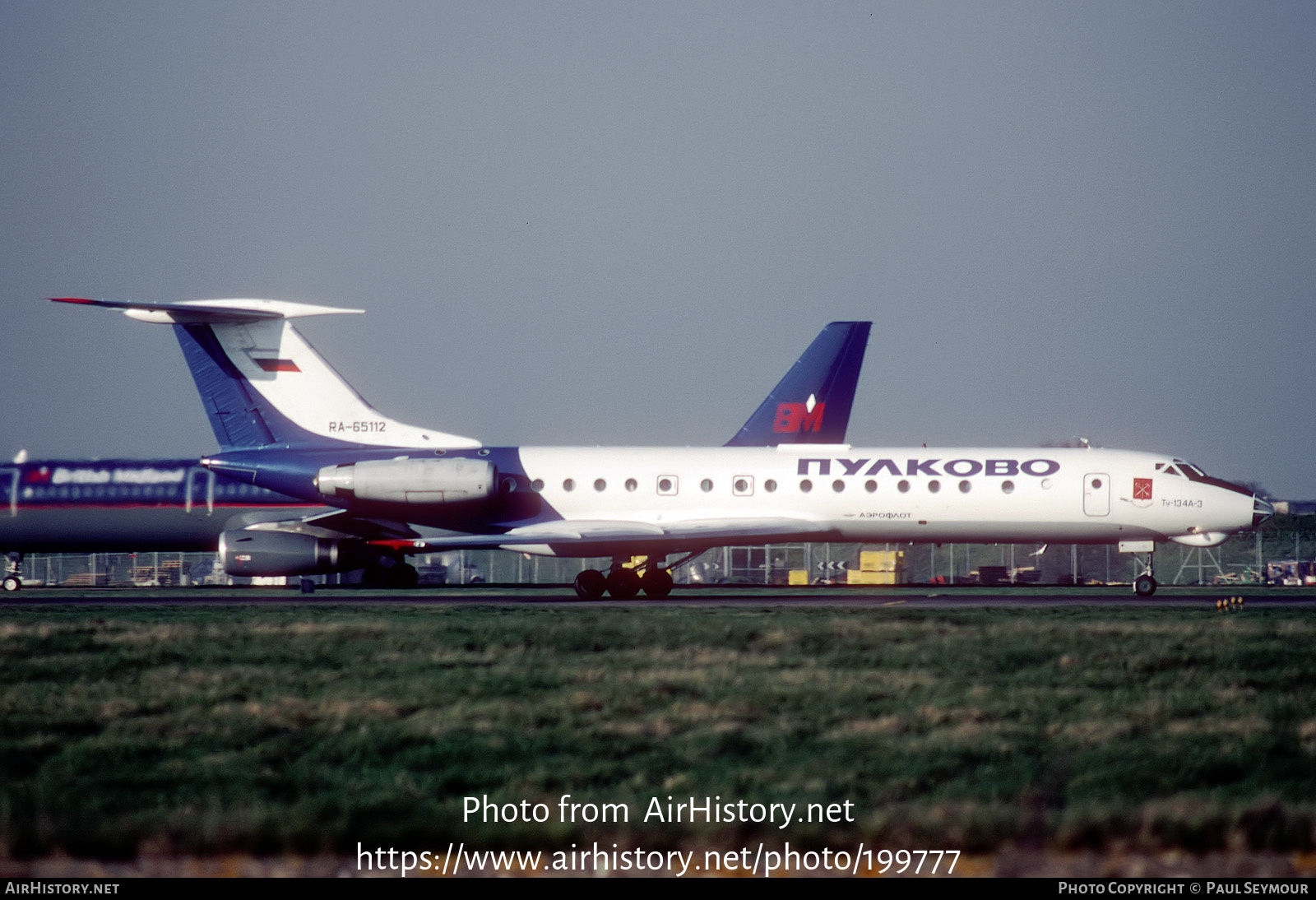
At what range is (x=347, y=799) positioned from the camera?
9.01 meters

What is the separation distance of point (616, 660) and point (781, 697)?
11.8 feet

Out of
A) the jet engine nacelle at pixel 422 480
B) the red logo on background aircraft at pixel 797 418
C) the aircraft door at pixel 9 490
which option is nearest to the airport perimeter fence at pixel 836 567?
the aircraft door at pixel 9 490

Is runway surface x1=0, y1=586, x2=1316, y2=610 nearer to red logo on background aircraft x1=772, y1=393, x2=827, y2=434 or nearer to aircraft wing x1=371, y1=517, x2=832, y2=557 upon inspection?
aircraft wing x1=371, y1=517, x2=832, y2=557

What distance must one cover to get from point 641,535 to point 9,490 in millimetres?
23637

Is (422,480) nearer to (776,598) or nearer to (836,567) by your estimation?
(776,598)

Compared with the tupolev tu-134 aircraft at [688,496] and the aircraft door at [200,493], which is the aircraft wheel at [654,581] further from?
the aircraft door at [200,493]

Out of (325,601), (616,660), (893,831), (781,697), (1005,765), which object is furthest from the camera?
(325,601)

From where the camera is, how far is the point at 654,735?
38.2 ft

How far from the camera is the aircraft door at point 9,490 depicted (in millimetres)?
43562

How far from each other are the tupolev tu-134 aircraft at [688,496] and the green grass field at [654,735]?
464 inches

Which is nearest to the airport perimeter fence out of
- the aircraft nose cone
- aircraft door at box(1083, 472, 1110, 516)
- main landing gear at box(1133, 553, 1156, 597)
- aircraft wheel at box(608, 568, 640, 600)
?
main landing gear at box(1133, 553, 1156, 597)
